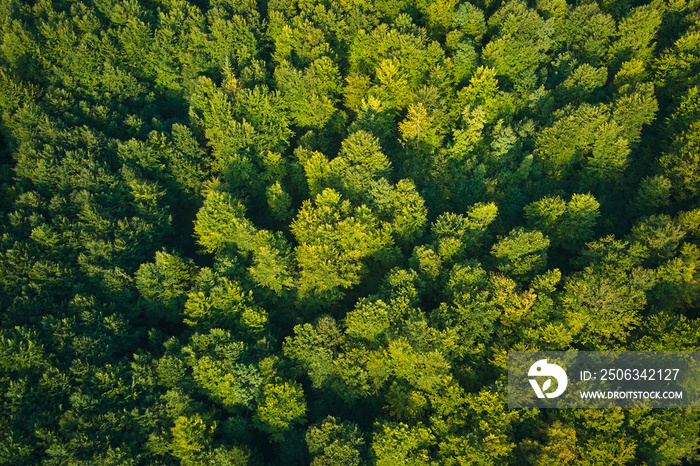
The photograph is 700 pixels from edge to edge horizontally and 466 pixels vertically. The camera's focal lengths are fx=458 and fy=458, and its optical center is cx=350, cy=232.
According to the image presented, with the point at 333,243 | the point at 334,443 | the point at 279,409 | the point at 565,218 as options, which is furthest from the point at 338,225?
the point at 565,218

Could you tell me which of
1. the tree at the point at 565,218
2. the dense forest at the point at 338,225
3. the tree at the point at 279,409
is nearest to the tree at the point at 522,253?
the dense forest at the point at 338,225

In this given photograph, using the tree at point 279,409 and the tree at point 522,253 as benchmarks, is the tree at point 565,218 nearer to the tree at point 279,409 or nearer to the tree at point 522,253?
the tree at point 522,253

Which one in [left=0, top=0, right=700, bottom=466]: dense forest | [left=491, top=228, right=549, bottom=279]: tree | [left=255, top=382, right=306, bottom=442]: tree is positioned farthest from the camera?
[left=491, top=228, right=549, bottom=279]: tree

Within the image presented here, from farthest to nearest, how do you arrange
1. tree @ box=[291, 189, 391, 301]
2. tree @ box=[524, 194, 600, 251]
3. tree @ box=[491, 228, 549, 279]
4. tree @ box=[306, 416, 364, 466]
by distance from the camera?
1. tree @ box=[524, 194, 600, 251]
2. tree @ box=[291, 189, 391, 301]
3. tree @ box=[491, 228, 549, 279]
4. tree @ box=[306, 416, 364, 466]

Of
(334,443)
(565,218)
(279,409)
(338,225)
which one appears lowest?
(334,443)

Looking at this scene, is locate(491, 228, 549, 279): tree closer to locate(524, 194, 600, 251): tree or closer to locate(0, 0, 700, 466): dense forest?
locate(0, 0, 700, 466): dense forest

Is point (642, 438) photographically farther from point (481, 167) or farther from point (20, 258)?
point (20, 258)

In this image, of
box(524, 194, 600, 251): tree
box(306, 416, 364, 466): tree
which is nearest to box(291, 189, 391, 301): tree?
box(306, 416, 364, 466): tree

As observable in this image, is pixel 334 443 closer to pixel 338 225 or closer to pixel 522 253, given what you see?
pixel 338 225
